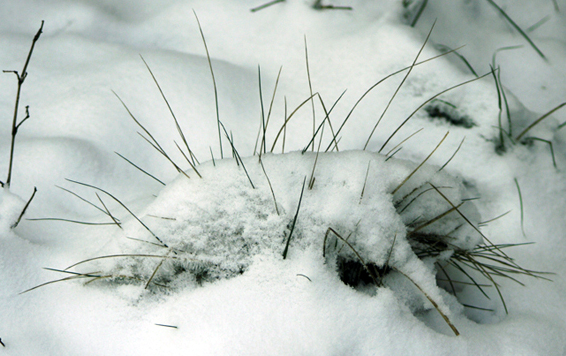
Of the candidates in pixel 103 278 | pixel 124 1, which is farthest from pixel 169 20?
pixel 103 278

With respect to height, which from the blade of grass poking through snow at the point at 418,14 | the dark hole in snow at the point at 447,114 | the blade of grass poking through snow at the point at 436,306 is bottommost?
the blade of grass poking through snow at the point at 436,306

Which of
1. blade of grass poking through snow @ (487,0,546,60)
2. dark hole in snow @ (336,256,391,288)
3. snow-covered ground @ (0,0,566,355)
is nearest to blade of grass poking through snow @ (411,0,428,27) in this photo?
snow-covered ground @ (0,0,566,355)

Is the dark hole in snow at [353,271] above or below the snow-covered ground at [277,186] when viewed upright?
below

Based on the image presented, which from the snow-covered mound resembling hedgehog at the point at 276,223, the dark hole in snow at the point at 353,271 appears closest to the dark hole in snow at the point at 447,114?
the snow-covered mound resembling hedgehog at the point at 276,223

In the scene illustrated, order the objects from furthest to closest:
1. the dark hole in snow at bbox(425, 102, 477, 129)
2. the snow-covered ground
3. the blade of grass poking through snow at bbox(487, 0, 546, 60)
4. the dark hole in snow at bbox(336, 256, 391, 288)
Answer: the blade of grass poking through snow at bbox(487, 0, 546, 60) < the dark hole in snow at bbox(425, 102, 477, 129) < the dark hole in snow at bbox(336, 256, 391, 288) < the snow-covered ground

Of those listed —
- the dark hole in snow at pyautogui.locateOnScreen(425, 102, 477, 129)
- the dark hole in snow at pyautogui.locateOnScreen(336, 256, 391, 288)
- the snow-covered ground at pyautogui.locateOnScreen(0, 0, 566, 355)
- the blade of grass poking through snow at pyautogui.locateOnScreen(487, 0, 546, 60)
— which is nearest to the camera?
the snow-covered ground at pyautogui.locateOnScreen(0, 0, 566, 355)

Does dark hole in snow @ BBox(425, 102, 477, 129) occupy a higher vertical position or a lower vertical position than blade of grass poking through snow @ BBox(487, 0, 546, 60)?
lower

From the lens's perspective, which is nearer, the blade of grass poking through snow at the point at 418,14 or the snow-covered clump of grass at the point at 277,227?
the snow-covered clump of grass at the point at 277,227

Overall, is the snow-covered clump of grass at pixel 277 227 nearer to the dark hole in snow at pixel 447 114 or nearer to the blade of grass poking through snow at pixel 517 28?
the dark hole in snow at pixel 447 114

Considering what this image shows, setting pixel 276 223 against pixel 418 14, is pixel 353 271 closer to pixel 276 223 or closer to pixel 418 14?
pixel 276 223

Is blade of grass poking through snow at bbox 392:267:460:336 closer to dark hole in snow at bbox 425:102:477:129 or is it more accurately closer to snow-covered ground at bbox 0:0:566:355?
snow-covered ground at bbox 0:0:566:355
